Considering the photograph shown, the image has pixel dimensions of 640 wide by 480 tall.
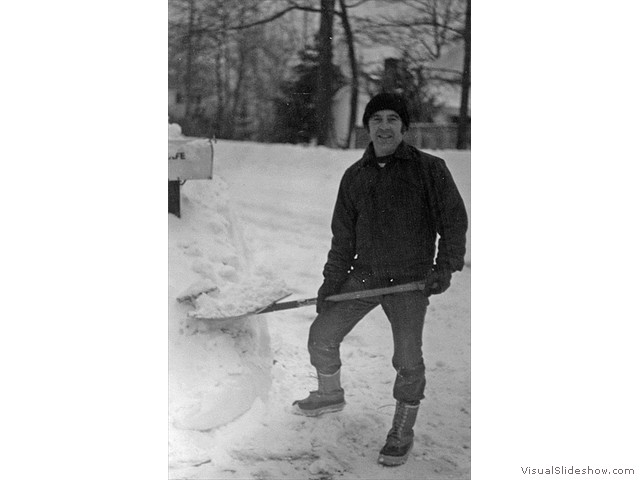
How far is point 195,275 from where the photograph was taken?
91.4 inches

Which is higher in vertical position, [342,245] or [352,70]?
[352,70]

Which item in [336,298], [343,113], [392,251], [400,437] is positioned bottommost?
[400,437]

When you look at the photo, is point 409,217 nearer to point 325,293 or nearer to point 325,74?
point 325,293

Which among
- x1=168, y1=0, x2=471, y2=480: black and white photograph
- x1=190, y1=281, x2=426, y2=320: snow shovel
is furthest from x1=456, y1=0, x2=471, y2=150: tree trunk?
x1=190, y1=281, x2=426, y2=320: snow shovel

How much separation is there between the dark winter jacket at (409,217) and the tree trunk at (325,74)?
0.15 m

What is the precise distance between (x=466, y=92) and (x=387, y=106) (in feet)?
0.68

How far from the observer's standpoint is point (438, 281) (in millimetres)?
2275

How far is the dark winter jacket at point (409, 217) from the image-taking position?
228cm

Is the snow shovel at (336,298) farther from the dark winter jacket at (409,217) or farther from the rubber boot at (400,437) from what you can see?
the rubber boot at (400,437)

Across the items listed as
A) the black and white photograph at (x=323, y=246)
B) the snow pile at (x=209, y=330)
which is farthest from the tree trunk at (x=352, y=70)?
the snow pile at (x=209, y=330)

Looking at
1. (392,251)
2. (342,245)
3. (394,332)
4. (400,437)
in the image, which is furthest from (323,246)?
(400,437)

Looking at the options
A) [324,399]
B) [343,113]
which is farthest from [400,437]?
[343,113]
